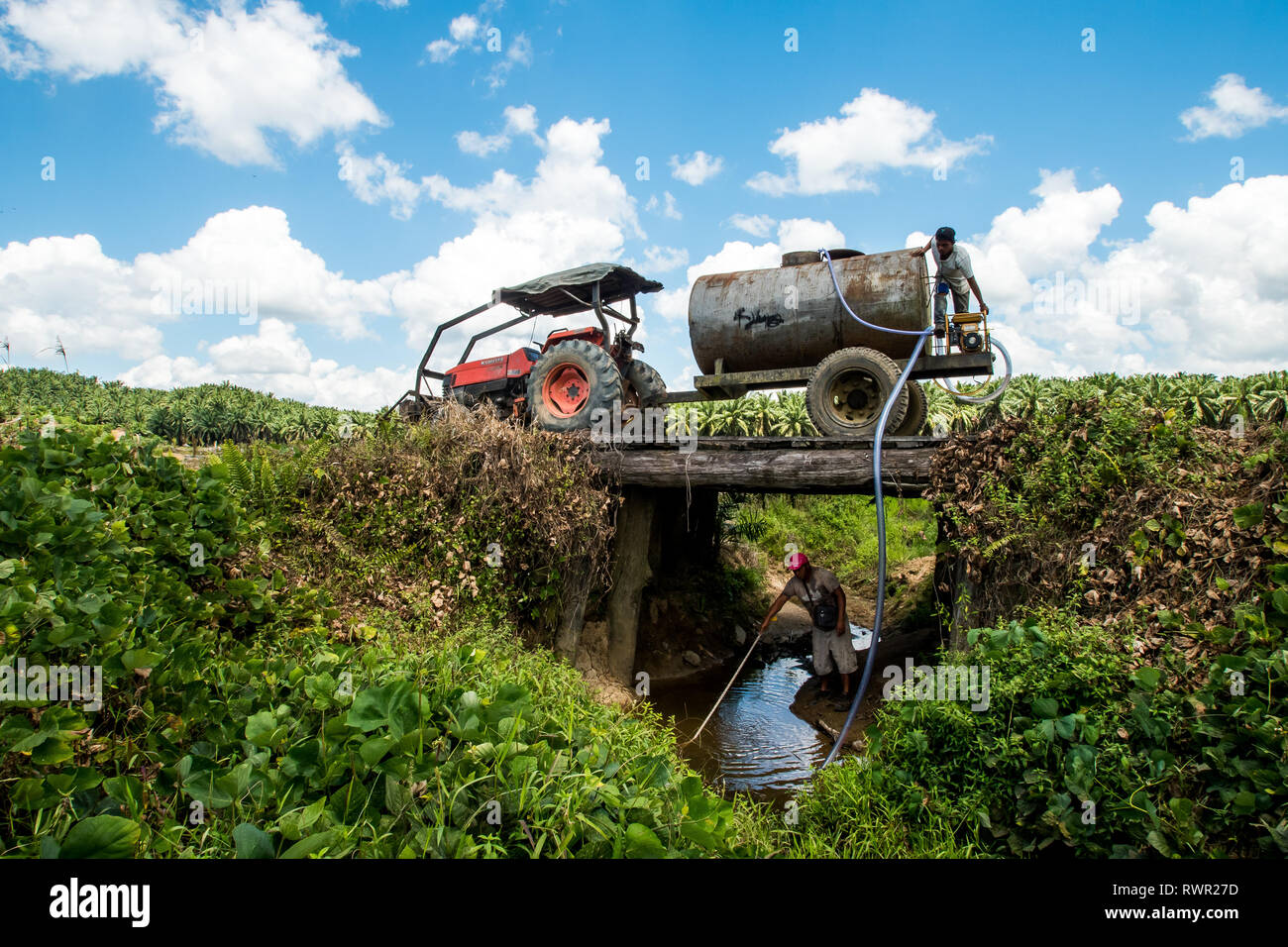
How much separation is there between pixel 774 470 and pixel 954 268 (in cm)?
265

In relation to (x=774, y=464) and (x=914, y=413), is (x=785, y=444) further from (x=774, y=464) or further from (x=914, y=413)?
(x=914, y=413)

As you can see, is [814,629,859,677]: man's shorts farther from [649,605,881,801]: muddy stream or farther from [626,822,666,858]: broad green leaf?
[626,822,666,858]: broad green leaf

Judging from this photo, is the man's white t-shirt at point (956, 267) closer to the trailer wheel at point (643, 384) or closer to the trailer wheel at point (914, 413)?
the trailer wheel at point (914, 413)

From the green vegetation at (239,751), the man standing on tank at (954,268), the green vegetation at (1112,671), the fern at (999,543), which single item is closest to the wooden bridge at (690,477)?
the fern at (999,543)

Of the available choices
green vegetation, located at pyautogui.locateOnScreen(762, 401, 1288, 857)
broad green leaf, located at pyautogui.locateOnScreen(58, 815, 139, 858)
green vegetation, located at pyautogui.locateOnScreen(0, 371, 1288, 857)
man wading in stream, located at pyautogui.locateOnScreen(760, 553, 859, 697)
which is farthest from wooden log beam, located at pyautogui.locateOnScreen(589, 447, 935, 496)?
broad green leaf, located at pyautogui.locateOnScreen(58, 815, 139, 858)

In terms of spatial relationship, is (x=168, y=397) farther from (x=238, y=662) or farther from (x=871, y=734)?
(x=871, y=734)

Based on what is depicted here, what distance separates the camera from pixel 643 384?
28.8 ft

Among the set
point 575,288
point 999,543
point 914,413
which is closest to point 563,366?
point 575,288

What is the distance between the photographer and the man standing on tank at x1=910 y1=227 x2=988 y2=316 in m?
6.70

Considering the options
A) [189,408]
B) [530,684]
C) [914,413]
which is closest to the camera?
[530,684]

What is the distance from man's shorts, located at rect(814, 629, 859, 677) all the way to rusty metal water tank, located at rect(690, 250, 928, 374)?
313 centimetres

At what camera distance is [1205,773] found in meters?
3.37

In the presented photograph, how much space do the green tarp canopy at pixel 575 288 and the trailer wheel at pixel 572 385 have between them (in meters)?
0.68
